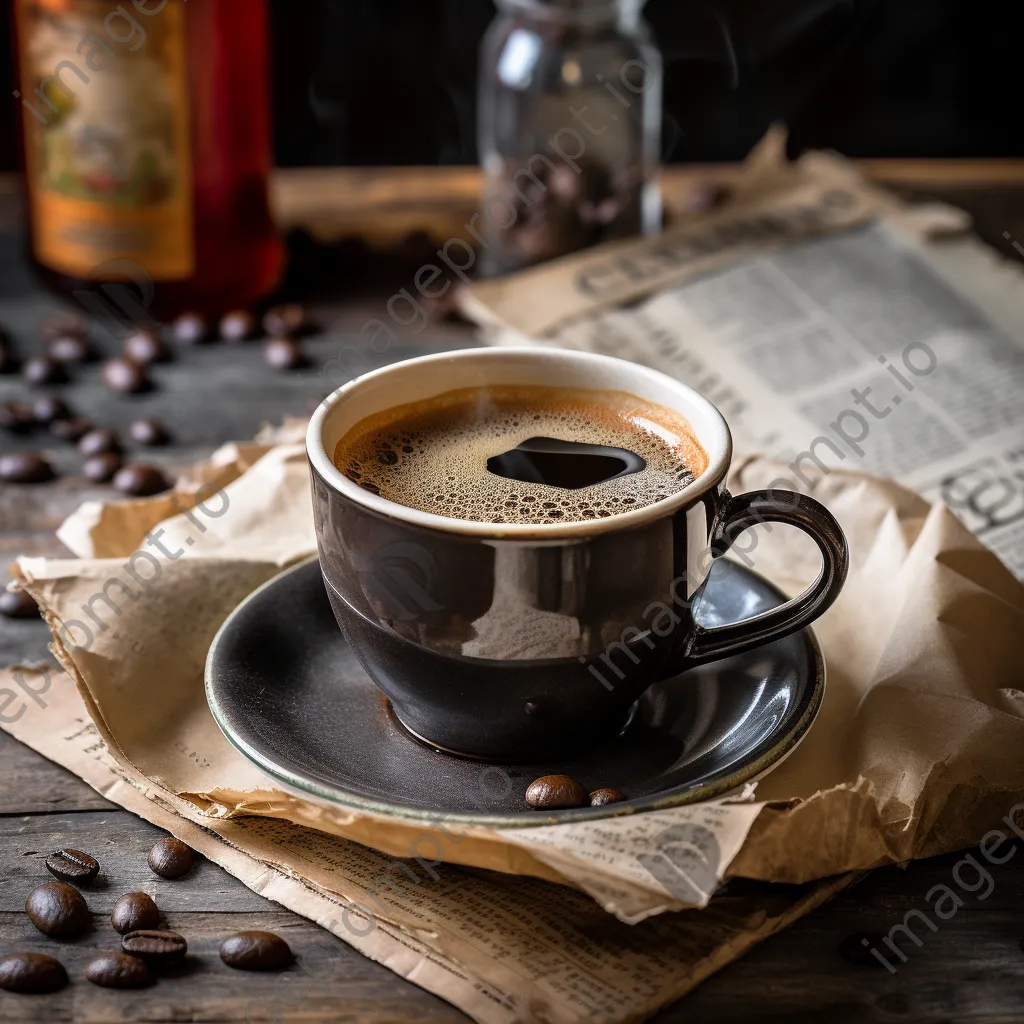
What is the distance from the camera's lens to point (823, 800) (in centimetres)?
75

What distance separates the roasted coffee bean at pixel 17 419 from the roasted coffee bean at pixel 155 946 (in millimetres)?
738

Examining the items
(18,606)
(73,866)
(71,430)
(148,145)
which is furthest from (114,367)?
(73,866)

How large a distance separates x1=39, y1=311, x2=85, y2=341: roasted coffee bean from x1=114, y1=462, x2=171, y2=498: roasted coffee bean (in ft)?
1.10

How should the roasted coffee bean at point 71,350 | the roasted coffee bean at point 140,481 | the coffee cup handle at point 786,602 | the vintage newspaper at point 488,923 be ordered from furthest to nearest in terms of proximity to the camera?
the roasted coffee bean at point 71,350
the roasted coffee bean at point 140,481
the coffee cup handle at point 786,602
the vintage newspaper at point 488,923

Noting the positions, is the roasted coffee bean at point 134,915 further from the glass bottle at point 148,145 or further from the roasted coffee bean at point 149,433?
the glass bottle at point 148,145

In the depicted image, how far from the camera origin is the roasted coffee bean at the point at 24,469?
4.09 ft

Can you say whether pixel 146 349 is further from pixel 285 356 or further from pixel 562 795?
pixel 562 795

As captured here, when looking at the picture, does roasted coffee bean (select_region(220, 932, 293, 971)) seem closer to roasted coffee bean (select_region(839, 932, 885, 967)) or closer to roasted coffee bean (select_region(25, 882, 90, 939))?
roasted coffee bean (select_region(25, 882, 90, 939))

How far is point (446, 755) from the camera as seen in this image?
84 centimetres

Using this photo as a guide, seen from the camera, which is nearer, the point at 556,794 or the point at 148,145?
the point at 556,794

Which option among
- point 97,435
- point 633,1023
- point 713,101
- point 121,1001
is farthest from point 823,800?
point 713,101

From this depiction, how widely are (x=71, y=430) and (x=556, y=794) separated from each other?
0.76 m

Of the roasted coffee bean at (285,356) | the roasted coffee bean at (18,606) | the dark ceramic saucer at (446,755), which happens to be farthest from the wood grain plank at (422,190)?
the dark ceramic saucer at (446,755)

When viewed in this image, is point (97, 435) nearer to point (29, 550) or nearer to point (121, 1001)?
point (29, 550)
